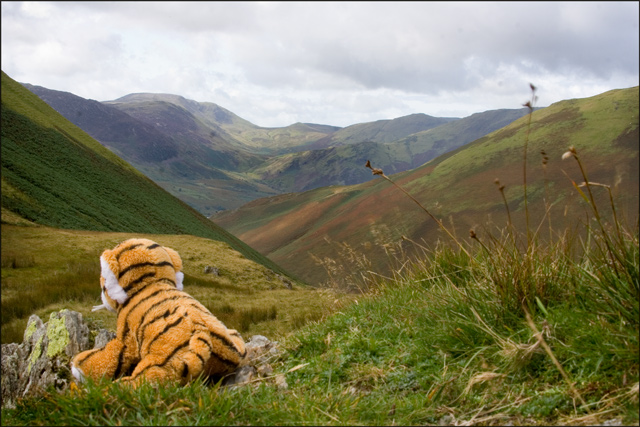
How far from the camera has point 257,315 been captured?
548 inches

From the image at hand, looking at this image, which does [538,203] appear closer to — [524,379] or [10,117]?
[524,379]

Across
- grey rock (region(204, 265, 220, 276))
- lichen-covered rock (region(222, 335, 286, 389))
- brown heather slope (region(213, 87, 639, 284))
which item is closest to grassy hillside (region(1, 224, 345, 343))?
grey rock (region(204, 265, 220, 276))

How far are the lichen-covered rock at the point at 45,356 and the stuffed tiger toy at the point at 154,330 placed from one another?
33.1 inches

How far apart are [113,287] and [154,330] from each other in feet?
2.70

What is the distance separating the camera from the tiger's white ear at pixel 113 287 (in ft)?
15.3

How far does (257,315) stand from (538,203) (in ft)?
135

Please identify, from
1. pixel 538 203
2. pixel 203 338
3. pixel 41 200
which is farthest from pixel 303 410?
pixel 538 203

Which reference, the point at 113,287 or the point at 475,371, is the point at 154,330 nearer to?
the point at 113,287

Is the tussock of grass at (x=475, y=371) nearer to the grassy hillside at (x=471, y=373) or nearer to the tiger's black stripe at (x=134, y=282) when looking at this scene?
the grassy hillside at (x=471, y=373)

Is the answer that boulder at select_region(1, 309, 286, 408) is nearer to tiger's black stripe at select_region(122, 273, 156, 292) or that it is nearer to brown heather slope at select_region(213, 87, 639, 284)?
tiger's black stripe at select_region(122, 273, 156, 292)

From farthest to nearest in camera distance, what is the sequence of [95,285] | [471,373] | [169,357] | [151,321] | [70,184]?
[70,184], [95,285], [151,321], [169,357], [471,373]

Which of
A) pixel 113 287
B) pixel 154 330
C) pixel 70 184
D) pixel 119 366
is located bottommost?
pixel 119 366

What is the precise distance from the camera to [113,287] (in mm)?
4684

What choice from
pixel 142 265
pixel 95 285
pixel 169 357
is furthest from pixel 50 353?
pixel 95 285
